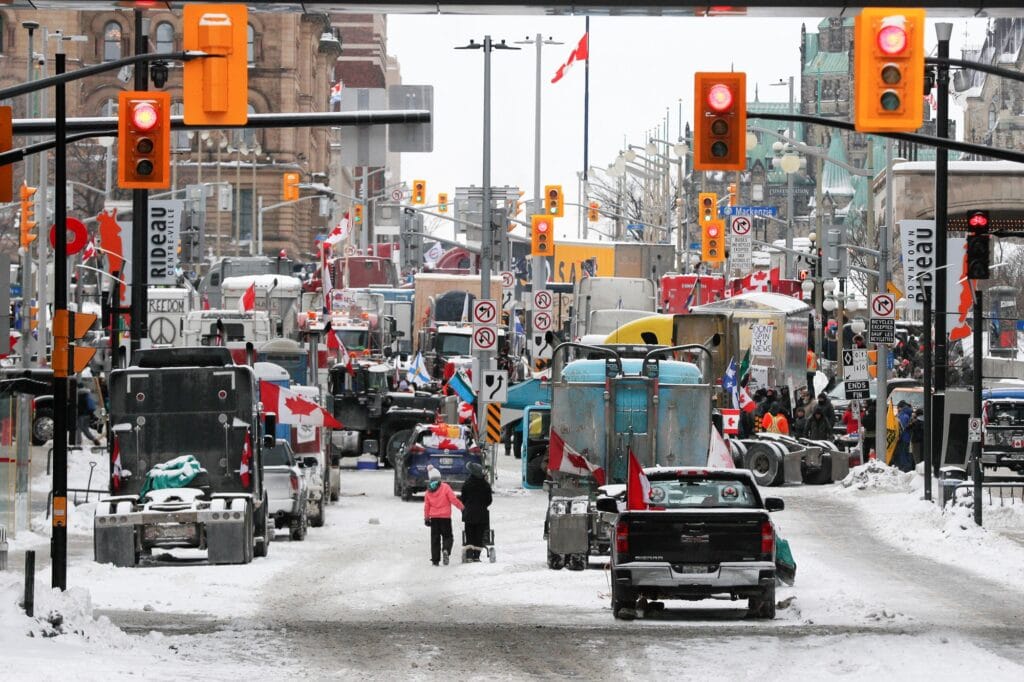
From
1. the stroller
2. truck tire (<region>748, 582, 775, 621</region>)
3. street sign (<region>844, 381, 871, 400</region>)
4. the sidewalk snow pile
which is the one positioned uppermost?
Result: street sign (<region>844, 381, 871, 400</region>)

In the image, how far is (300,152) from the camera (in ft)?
424

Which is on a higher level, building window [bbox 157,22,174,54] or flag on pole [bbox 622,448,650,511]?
building window [bbox 157,22,174,54]

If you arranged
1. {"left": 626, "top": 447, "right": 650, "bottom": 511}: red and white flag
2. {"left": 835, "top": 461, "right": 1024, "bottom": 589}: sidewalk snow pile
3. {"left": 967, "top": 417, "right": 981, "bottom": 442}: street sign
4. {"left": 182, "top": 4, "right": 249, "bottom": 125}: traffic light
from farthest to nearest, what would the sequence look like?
{"left": 967, "top": 417, "right": 981, "bottom": 442}: street sign, {"left": 835, "top": 461, "right": 1024, "bottom": 589}: sidewalk snow pile, {"left": 626, "top": 447, "right": 650, "bottom": 511}: red and white flag, {"left": 182, "top": 4, "right": 249, "bottom": 125}: traffic light

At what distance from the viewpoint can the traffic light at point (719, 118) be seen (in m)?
20.0

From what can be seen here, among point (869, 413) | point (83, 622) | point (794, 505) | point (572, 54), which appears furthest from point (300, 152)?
point (83, 622)

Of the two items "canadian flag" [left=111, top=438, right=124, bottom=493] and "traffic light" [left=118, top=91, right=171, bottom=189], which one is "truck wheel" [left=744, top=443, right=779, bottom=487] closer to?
"canadian flag" [left=111, top=438, right=124, bottom=493]

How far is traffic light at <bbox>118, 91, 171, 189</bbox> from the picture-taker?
20531mm

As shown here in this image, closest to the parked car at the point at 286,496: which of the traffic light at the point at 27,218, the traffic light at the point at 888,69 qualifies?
the traffic light at the point at 888,69

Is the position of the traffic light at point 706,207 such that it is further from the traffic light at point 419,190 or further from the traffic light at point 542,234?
the traffic light at point 419,190

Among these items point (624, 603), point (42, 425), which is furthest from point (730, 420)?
point (624, 603)

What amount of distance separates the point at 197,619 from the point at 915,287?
2523cm

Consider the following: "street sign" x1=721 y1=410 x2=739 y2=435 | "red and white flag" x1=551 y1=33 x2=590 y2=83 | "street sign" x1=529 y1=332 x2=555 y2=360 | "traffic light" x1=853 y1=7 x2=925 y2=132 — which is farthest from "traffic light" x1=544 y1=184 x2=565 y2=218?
"traffic light" x1=853 y1=7 x2=925 y2=132

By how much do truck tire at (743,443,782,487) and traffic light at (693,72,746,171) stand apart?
2250 cm

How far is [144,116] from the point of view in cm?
2055
